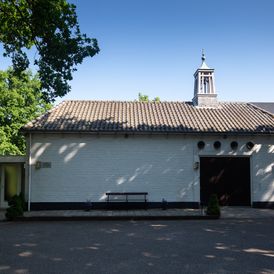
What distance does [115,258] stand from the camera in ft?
25.6

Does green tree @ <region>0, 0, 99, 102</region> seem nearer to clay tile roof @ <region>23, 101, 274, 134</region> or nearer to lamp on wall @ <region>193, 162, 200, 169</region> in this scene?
clay tile roof @ <region>23, 101, 274, 134</region>

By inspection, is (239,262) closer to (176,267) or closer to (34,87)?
(176,267)

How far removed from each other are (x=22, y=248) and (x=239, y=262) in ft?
17.1

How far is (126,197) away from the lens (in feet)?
55.0

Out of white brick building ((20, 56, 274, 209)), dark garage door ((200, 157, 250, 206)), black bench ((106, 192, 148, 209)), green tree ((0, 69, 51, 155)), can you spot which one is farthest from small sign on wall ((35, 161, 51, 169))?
green tree ((0, 69, 51, 155))

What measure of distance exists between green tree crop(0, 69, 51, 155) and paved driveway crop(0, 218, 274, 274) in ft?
75.9

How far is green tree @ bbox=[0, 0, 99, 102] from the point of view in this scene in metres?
13.0

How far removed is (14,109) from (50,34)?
77.9ft

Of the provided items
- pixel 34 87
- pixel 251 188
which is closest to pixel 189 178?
pixel 251 188

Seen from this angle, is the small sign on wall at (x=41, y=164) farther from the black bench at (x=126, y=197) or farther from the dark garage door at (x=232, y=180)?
the dark garage door at (x=232, y=180)

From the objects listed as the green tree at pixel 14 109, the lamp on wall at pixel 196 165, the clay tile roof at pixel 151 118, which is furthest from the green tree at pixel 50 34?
the green tree at pixel 14 109

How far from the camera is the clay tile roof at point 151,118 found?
1702 centimetres

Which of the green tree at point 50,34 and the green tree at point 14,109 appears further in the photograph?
the green tree at point 14,109

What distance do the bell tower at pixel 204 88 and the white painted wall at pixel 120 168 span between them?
3771mm
